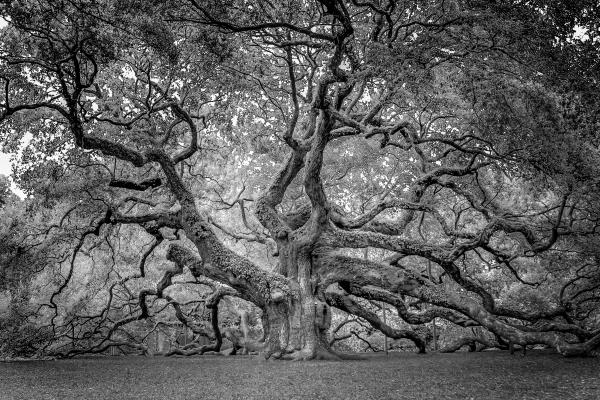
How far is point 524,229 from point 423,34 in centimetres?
576

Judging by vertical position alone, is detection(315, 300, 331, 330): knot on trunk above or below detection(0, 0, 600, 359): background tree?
below

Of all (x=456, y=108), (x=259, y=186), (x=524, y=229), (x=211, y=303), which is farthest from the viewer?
(x=259, y=186)

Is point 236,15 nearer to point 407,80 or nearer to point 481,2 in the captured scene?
point 407,80

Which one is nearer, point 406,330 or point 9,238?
point 9,238

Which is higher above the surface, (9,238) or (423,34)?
(423,34)

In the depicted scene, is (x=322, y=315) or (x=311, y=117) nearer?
(x=322, y=315)

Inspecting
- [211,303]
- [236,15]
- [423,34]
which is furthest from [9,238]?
[423,34]

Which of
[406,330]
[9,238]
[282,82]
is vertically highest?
[282,82]

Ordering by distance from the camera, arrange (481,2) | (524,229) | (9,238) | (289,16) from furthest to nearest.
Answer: (9,238), (524,229), (289,16), (481,2)

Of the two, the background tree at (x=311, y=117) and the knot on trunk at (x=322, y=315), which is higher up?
the background tree at (x=311, y=117)

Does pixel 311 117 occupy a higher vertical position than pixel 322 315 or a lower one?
higher

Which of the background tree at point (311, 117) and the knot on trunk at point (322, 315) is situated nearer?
the background tree at point (311, 117)

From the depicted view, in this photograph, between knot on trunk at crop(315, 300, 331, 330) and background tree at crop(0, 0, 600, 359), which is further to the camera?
knot on trunk at crop(315, 300, 331, 330)

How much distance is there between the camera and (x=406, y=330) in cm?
1407
